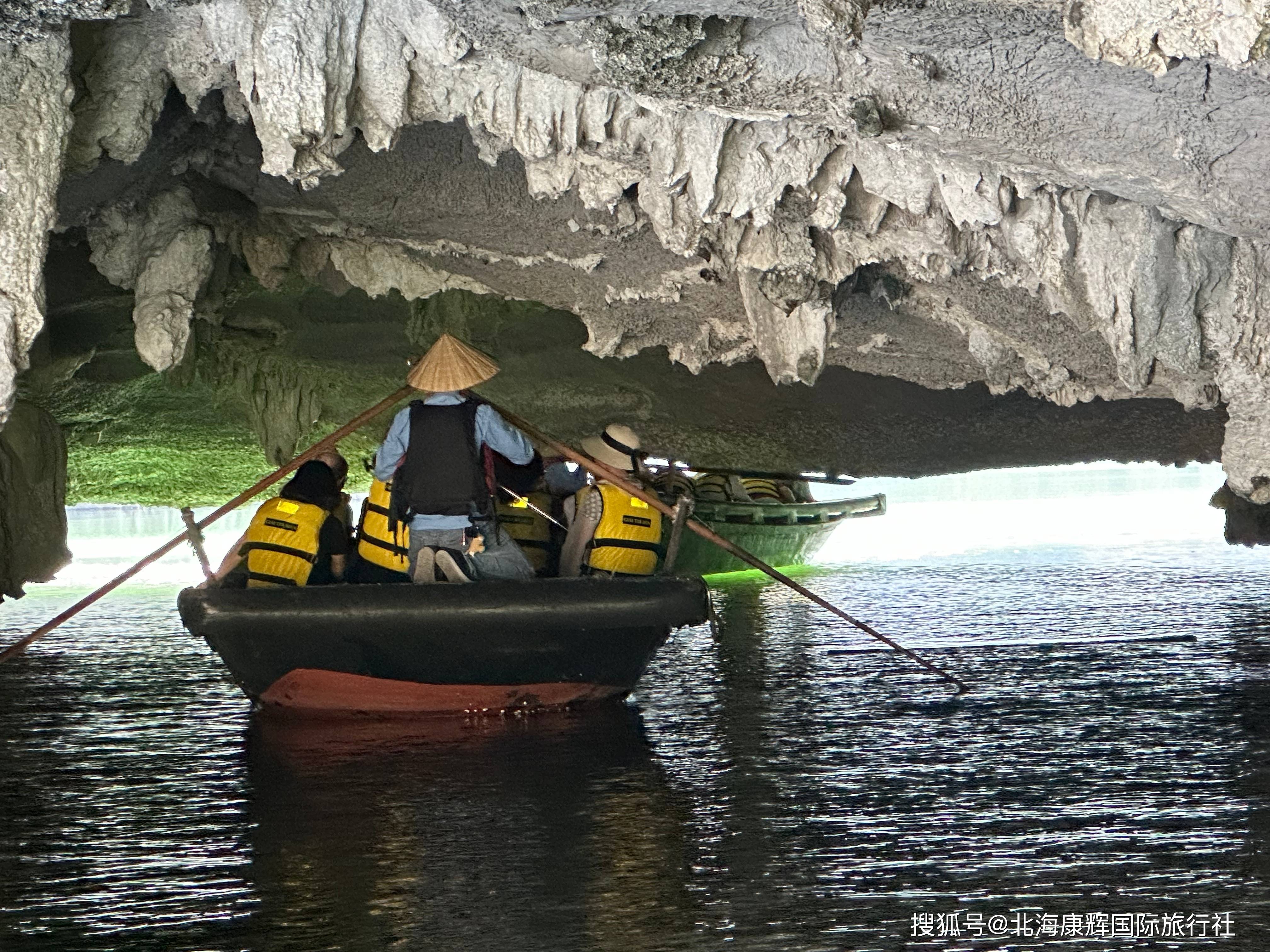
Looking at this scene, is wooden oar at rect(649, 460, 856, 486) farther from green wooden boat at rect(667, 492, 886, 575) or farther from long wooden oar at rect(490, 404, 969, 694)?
long wooden oar at rect(490, 404, 969, 694)

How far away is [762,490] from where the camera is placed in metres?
14.9

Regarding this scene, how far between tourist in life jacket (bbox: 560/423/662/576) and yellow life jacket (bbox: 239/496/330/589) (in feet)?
4.00

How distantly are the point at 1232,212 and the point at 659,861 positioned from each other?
2.91 meters

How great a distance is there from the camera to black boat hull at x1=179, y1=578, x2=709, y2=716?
20.0ft

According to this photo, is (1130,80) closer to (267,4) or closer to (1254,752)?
(1254,752)

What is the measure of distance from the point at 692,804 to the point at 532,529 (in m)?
3.03

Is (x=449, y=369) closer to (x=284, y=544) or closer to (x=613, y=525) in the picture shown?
(x=613, y=525)

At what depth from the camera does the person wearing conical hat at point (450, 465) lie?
636 centimetres

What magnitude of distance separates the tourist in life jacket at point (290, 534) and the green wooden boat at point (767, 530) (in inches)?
254

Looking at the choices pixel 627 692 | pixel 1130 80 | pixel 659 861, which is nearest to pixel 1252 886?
pixel 659 861

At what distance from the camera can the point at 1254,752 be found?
5.18 meters

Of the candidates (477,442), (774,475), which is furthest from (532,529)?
(774,475)

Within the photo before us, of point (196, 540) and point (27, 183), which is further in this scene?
point (196, 540)

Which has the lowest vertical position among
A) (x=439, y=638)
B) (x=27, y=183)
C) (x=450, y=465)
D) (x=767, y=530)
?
(x=439, y=638)
